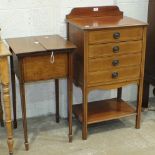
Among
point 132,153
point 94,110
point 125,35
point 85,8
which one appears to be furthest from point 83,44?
point 132,153

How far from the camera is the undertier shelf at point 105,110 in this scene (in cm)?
254

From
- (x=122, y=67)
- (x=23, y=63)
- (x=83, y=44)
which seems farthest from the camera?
(x=122, y=67)

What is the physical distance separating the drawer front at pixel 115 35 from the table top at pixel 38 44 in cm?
17

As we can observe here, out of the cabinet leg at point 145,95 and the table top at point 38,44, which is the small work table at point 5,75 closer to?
the table top at point 38,44

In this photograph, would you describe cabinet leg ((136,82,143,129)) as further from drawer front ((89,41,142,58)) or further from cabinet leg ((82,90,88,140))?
cabinet leg ((82,90,88,140))

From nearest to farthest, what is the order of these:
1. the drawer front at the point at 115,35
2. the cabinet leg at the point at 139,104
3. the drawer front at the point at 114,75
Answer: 1. the drawer front at the point at 115,35
2. the drawer front at the point at 114,75
3. the cabinet leg at the point at 139,104

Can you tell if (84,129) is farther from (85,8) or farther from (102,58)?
(85,8)

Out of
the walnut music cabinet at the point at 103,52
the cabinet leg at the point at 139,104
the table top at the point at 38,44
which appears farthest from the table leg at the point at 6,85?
the cabinet leg at the point at 139,104

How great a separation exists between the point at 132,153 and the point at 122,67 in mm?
637

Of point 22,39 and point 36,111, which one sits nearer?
point 22,39

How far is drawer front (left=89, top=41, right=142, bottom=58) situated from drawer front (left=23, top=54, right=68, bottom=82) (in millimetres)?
220

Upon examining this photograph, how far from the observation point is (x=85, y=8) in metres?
2.58

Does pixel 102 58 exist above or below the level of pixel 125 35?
below

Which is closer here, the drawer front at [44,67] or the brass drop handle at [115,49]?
the drawer front at [44,67]
